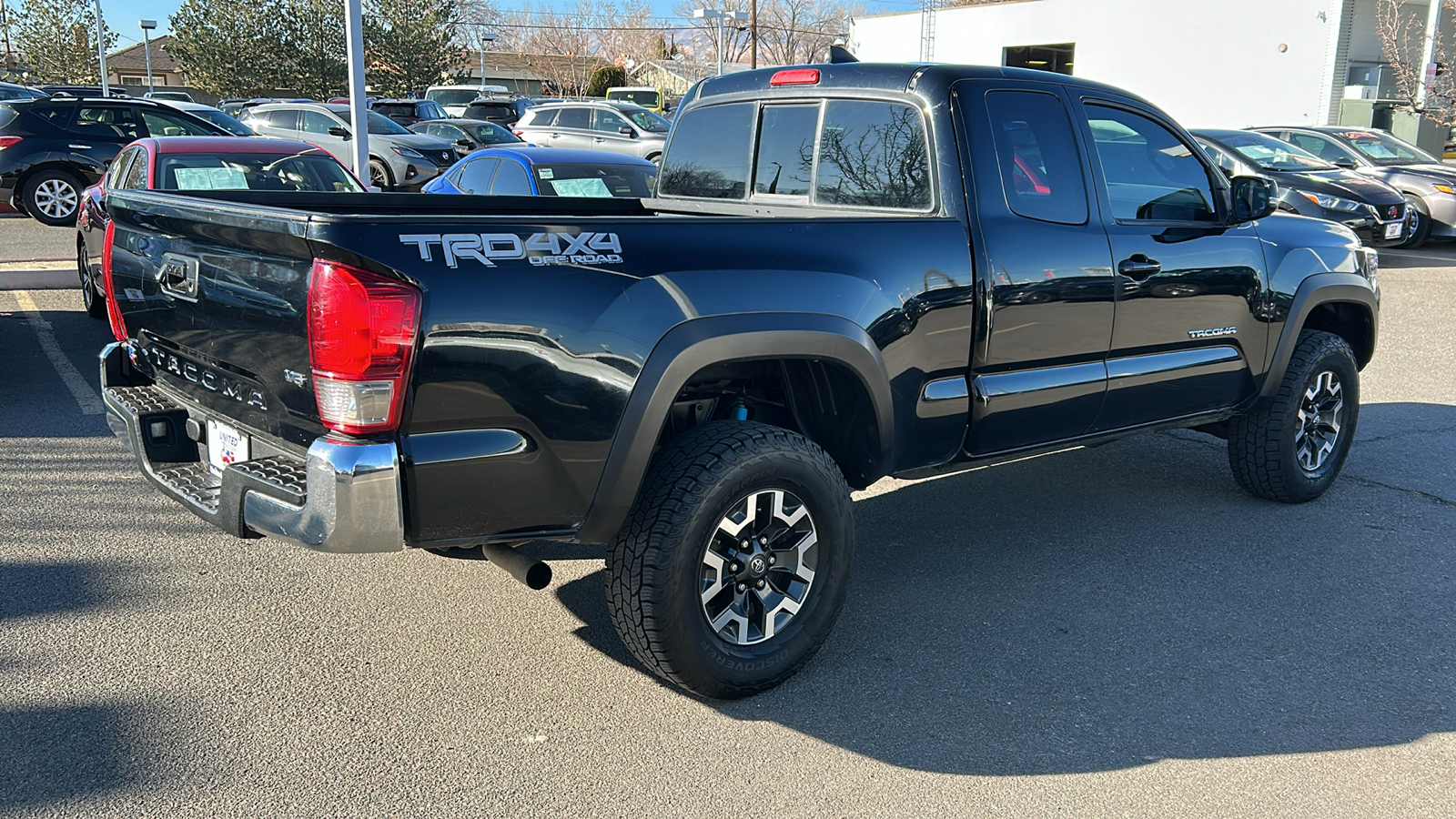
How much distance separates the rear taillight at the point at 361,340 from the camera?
2.90 metres

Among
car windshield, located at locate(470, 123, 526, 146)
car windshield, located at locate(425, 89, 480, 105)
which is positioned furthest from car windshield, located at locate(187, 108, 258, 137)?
car windshield, located at locate(425, 89, 480, 105)

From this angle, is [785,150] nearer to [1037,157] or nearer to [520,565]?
[1037,157]

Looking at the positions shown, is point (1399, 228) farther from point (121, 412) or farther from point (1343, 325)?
point (121, 412)

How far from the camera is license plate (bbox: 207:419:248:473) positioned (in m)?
3.46

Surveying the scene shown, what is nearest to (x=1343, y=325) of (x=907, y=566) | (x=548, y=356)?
(x=907, y=566)

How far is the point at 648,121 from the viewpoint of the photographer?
23219 mm

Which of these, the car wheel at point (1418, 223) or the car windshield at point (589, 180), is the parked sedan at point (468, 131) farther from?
the car wheel at point (1418, 223)

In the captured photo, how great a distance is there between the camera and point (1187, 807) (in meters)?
3.14

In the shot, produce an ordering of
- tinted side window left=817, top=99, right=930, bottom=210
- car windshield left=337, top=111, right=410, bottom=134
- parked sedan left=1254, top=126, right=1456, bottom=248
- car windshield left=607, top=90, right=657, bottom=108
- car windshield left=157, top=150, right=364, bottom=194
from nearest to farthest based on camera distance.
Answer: tinted side window left=817, top=99, right=930, bottom=210
car windshield left=157, top=150, right=364, bottom=194
parked sedan left=1254, top=126, right=1456, bottom=248
car windshield left=337, top=111, right=410, bottom=134
car windshield left=607, top=90, right=657, bottom=108

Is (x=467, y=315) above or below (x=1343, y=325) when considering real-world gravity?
above

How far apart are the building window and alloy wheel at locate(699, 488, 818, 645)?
36.4 meters

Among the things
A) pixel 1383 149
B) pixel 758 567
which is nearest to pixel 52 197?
pixel 758 567

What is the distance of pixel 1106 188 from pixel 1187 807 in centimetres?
247

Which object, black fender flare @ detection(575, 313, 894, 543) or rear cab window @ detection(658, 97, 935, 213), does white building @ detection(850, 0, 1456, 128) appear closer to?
rear cab window @ detection(658, 97, 935, 213)
